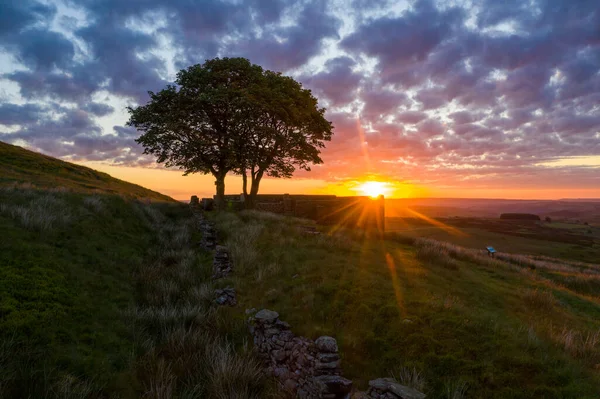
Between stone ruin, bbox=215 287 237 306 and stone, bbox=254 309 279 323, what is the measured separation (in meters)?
2.43

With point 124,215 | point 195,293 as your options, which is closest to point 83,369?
point 195,293

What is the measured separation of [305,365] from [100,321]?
19.3 feet

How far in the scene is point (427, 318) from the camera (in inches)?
319

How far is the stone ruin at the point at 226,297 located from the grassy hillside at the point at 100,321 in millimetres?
337

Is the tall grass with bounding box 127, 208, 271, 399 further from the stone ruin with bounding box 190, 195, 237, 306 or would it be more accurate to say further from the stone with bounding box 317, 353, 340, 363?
the stone with bounding box 317, 353, 340, 363

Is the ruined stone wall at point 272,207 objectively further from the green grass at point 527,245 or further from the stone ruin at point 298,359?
the green grass at point 527,245

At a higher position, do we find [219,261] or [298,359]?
[219,261]

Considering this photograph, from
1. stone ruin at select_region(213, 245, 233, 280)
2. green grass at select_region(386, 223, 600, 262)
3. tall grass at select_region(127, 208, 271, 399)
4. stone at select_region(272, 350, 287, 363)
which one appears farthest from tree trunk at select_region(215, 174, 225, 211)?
green grass at select_region(386, 223, 600, 262)

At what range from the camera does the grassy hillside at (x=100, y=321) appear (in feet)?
20.4

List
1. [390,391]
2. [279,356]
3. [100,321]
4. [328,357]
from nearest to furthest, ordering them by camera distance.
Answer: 1. [390,391]
2. [328,357]
3. [279,356]
4. [100,321]

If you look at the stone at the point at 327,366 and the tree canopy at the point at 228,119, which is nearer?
the stone at the point at 327,366

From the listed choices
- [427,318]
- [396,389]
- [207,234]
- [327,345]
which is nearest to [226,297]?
[327,345]

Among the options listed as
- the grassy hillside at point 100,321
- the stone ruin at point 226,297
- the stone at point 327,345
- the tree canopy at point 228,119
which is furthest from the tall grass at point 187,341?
the tree canopy at point 228,119

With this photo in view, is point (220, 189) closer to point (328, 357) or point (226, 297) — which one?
point (226, 297)
